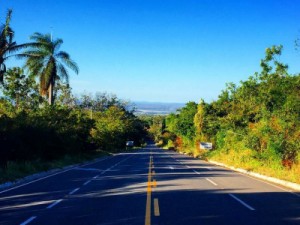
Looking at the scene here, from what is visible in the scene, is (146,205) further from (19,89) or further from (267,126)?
(19,89)

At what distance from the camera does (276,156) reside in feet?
90.5

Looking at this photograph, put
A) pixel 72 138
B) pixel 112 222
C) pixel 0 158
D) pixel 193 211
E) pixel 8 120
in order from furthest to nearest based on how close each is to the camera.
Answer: pixel 72 138 → pixel 8 120 → pixel 0 158 → pixel 193 211 → pixel 112 222

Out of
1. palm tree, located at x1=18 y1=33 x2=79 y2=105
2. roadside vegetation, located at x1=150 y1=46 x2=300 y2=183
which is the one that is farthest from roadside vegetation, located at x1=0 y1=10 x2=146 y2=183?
roadside vegetation, located at x1=150 y1=46 x2=300 y2=183

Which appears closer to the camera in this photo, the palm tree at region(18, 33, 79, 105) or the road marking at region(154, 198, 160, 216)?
the road marking at region(154, 198, 160, 216)

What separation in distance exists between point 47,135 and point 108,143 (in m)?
42.7

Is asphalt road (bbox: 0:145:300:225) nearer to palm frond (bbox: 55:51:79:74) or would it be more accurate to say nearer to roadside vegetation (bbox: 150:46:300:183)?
roadside vegetation (bbox: 150:46:300:183)

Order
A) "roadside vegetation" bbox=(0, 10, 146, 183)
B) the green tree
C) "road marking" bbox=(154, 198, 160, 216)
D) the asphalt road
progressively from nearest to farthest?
the asphalt road, "road marking" bbox=(154, 198, 160, 216), "roadside vegetation" bbox=(0, 10, 146, 183), the green tree

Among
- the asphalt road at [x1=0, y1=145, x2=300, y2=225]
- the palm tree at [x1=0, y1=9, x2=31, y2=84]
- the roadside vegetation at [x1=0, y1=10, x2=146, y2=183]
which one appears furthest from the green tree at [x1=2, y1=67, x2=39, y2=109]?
the asphalt road at [x1=0, y1=145, x2=300, y2=225]

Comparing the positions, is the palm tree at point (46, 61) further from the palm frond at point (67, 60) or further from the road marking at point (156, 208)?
the road marking at point (156, 208)

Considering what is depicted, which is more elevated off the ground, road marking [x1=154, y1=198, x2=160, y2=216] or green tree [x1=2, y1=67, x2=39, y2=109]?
green tree [x1=2, y1=67, x2=39, y2=109]

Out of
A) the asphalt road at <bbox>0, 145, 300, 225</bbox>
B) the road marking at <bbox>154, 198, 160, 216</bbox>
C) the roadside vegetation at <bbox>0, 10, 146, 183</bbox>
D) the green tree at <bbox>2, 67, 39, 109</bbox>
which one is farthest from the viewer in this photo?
the green tree at <bbox>2, 67, 39, 109</bbox>

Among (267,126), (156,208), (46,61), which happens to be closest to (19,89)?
(46,61)

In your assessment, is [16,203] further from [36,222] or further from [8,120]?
[8,120]

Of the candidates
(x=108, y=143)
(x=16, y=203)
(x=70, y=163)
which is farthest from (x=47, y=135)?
(x=108, y=143)
